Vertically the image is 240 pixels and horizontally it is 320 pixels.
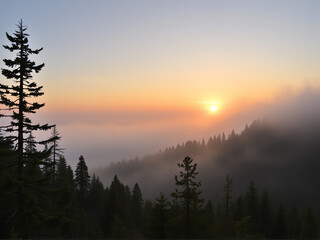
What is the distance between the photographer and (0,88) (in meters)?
14.0

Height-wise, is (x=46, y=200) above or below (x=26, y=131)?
below

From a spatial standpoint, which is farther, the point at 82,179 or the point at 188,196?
the point at 82,179

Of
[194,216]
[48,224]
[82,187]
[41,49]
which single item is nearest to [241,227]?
[194,216]

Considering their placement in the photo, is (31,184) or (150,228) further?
(150,228)

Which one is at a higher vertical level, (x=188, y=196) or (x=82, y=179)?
(x=188, y=196)

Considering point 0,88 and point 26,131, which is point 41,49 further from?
point 26,131

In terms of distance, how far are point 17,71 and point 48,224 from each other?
9.10 metres

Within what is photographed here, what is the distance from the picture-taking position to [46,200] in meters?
37.8

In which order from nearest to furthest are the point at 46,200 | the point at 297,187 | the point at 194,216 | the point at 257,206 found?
the point at 194,216 → the point at 46,200 → the point at 257,206 → the point at 297,187

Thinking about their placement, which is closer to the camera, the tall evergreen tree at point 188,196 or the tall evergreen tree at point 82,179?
the tall evergreen tree at point 188,196

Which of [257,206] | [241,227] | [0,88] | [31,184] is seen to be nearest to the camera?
[0,88]

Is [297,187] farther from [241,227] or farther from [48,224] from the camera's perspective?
[48,224]

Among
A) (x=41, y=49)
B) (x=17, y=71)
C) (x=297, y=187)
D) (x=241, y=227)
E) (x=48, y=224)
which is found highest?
(x=41, y=49)

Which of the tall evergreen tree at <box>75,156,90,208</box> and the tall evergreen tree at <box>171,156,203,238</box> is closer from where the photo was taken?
the tall evergreen tree at <box>171,156,203,238</box>
